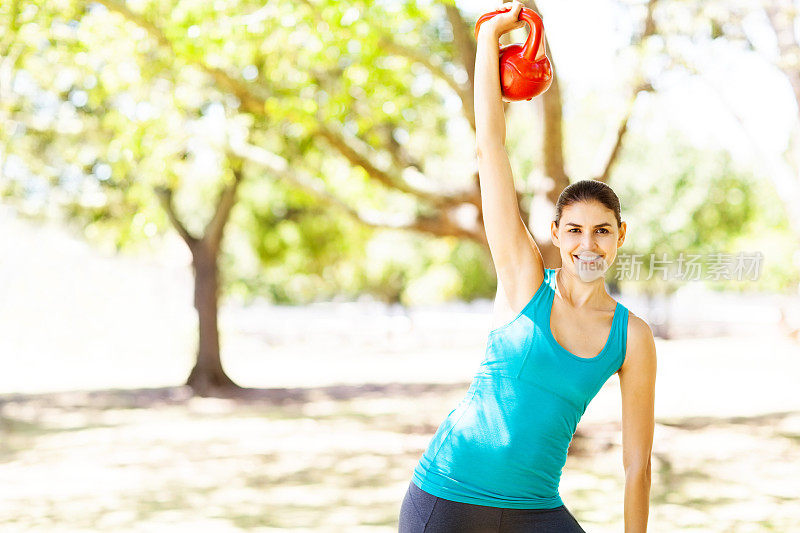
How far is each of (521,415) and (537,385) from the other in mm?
81

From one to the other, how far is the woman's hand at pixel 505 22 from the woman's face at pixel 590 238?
52 centimetres

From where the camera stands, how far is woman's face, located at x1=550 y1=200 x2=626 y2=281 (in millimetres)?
2221

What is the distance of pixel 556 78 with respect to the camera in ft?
29.7

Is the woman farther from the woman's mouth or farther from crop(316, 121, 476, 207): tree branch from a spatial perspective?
crop(316, 121, 476, 207): tree branch

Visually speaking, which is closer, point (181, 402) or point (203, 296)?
point (181, 402)

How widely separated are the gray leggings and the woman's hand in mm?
1219

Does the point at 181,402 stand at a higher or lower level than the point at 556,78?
lower

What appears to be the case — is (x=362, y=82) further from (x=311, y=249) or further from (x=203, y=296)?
(x=311, y=249)

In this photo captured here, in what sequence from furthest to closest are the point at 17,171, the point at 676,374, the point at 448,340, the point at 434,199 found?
1. the point at 448,340
2. the point at 676,374
3. the point at 17,171
4. the point at 434,199

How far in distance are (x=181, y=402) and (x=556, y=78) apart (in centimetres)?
908

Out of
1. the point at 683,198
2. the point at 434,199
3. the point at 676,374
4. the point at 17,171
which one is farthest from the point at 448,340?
the point at 434,199

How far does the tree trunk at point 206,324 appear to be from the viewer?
16062 millimetres

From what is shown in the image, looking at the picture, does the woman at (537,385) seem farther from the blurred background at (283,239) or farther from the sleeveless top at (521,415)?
the blurred background at (283,239)

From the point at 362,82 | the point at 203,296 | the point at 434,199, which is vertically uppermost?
the point at 362,82
